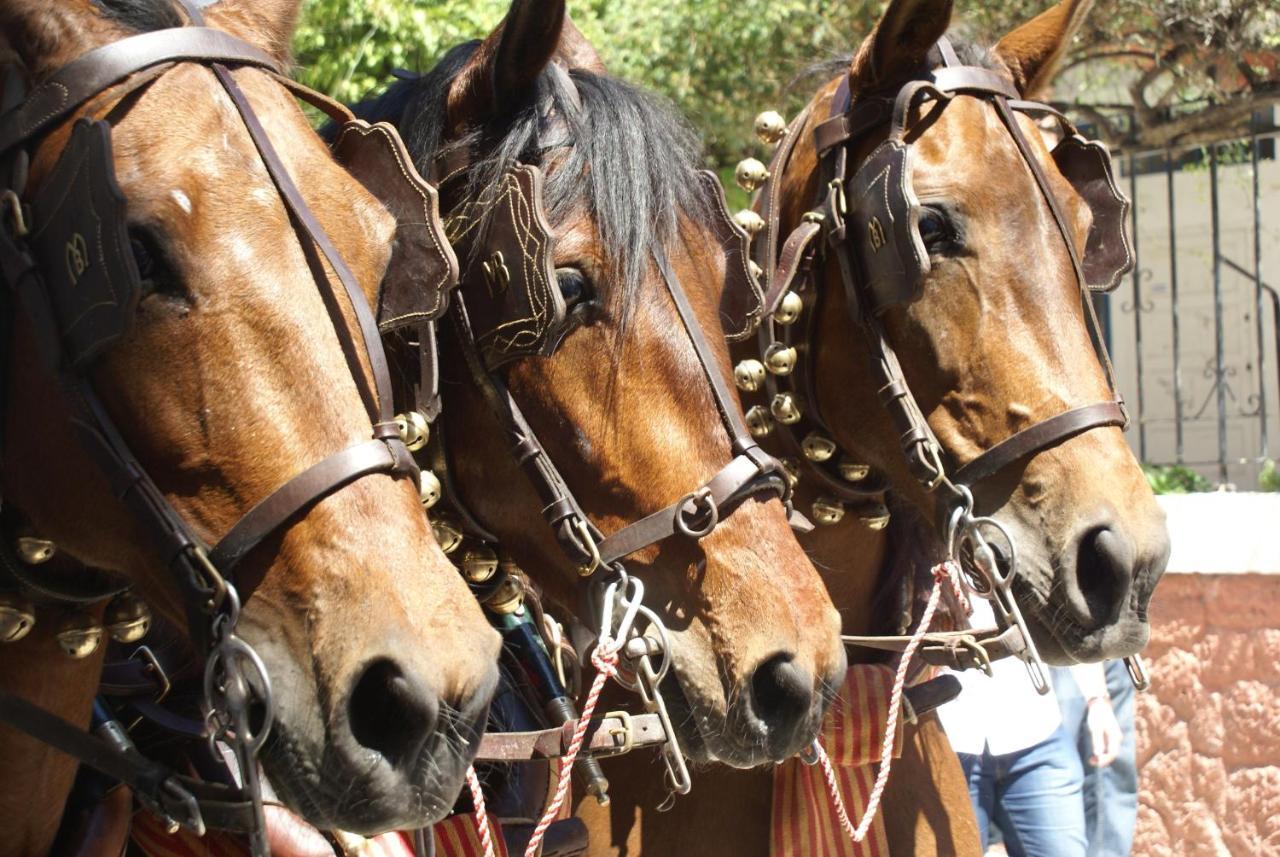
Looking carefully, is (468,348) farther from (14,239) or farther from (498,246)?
(14,239)

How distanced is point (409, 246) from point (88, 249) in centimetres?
66

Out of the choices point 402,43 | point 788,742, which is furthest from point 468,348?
point 402,43

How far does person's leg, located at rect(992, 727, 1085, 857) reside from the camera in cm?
439

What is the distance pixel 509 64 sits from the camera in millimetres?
2629

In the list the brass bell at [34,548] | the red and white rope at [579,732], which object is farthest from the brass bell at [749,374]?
the brass bell at [34,548]

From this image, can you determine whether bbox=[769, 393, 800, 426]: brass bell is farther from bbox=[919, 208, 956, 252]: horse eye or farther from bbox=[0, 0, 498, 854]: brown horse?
bbox=[0, 0, 498, 854]: brown horse

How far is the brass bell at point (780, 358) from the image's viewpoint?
308 centimetres

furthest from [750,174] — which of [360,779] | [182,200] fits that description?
[360,779]

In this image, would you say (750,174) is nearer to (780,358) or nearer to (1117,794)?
(780,358)

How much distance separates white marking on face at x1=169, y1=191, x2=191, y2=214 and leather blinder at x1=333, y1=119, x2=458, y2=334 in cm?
52

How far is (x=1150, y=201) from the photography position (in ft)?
33.4

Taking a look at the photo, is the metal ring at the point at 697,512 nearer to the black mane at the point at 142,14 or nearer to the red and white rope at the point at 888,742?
the red and white rope at the point at 888,742

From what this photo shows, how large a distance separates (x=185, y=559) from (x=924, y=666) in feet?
6.53

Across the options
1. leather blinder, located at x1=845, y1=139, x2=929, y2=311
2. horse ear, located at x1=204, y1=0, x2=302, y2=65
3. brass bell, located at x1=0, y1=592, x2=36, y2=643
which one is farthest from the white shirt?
brass bell, located at x1=0, y1=592, x2=36, y2=643
